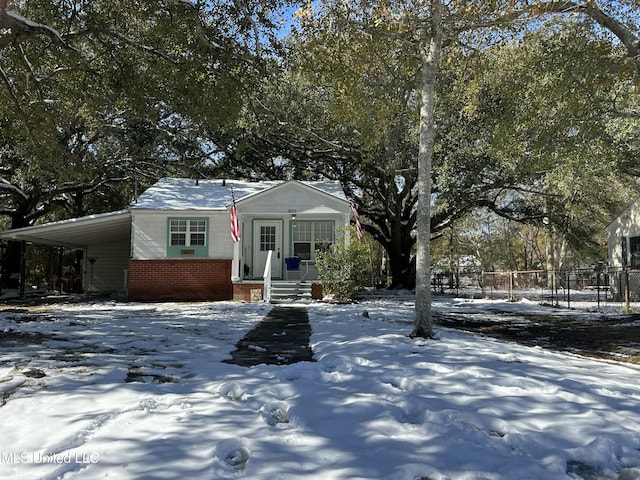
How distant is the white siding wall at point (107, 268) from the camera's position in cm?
2334

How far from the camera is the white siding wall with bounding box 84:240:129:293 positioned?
2334cm

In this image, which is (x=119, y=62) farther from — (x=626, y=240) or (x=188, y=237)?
(x=626, y=240)

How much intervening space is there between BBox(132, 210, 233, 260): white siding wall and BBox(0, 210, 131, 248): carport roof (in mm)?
670

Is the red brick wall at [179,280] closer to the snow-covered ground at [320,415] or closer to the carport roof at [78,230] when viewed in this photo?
the carport roof at [78,230]

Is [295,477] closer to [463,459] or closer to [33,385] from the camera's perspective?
[463,459]

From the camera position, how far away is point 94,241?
22094mm

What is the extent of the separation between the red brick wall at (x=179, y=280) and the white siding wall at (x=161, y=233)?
0.37 meters

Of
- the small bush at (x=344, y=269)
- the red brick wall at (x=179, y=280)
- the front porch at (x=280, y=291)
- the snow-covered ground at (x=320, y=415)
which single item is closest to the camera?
the snow-covered ground at (x=320, y=415)

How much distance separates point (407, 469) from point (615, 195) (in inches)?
1003

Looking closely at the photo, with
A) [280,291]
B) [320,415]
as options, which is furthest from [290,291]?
[320,415]

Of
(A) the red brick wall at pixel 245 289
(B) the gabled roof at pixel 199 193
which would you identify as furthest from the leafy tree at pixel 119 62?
(A) the red brick wall at pixel 245 289

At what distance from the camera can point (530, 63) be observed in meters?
9.76

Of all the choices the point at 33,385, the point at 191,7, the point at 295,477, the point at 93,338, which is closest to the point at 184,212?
the point at 191,7

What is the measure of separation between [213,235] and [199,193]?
2652mm
